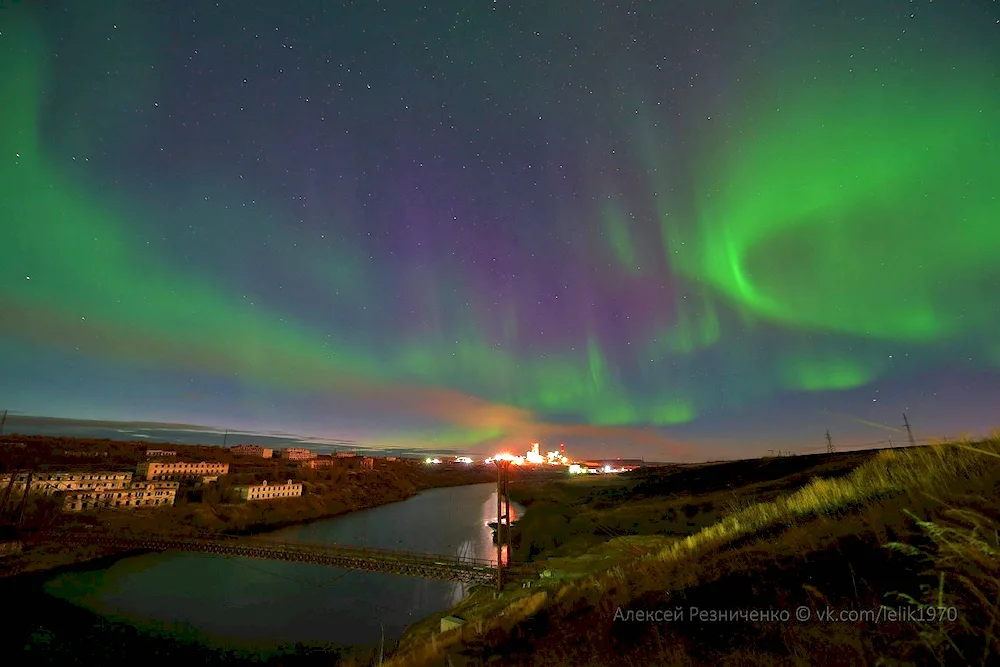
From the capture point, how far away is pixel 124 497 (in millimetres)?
61875

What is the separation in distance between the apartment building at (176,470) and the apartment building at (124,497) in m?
13.3

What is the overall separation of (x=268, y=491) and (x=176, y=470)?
22359 mm

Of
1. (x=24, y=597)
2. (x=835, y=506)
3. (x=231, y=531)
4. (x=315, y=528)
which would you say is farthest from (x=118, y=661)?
(x=315, y=528)

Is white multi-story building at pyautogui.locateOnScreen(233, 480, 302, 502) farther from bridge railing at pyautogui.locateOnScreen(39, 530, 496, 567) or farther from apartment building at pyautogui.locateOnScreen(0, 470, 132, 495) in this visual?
bridge railing at pyautogui.locateOnScreen(39, 530, 496, 567)

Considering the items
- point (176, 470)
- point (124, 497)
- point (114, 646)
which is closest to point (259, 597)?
point (114, 646)

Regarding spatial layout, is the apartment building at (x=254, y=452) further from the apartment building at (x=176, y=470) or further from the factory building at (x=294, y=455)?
the apartment building at (x=176, y=470)

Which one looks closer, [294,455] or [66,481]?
[66,481]

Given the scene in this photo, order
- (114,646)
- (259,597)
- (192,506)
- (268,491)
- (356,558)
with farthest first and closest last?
(268,491)
(192,506)
(259,597)
(356,558)
(114,646)

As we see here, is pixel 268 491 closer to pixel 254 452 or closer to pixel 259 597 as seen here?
pixel 259 597

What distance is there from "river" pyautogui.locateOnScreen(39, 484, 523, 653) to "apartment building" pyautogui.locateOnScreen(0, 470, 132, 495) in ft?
88.3

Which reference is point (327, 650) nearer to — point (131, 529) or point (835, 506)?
point (835, 506)

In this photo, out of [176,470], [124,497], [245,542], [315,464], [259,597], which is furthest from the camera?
[315,464]

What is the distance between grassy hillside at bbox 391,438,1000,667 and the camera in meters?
3.07

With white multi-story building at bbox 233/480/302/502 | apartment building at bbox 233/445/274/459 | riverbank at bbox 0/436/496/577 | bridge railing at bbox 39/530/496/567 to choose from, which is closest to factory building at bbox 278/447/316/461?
apartment building at bbox 233/445/274/459
